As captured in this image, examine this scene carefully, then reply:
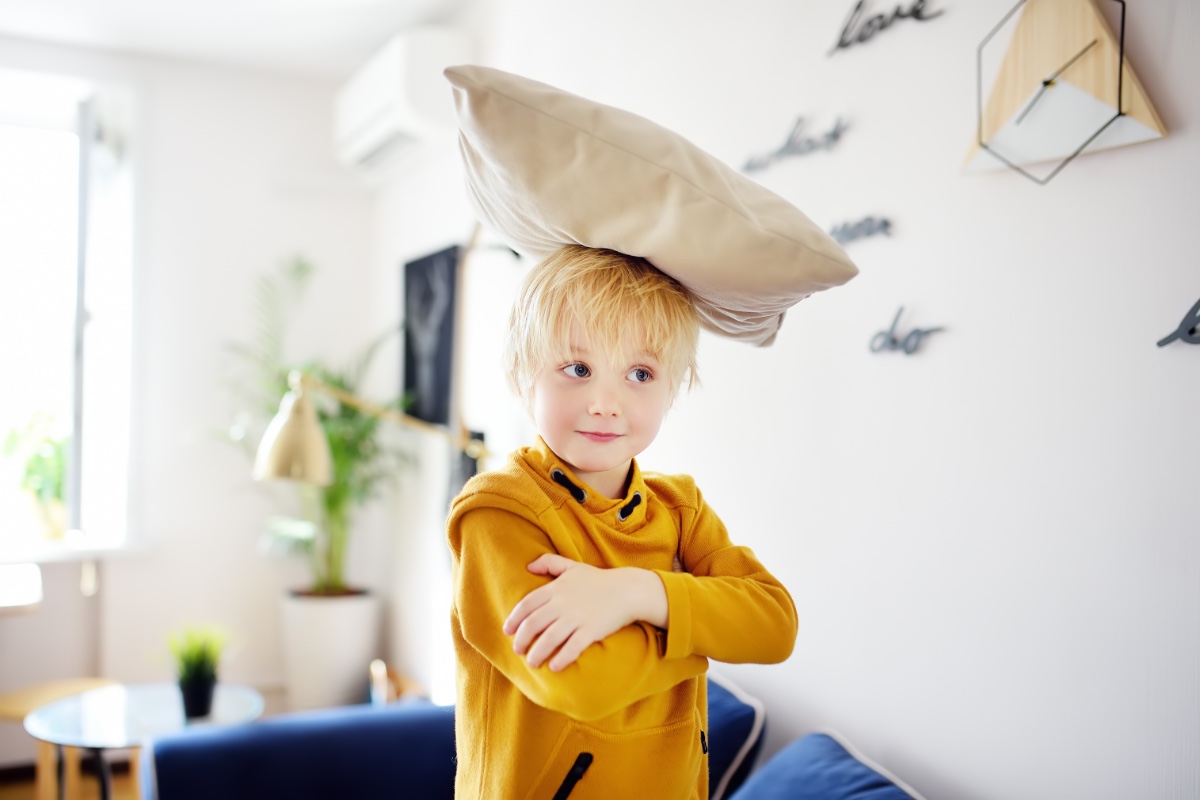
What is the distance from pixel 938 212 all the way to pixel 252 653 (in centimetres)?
344

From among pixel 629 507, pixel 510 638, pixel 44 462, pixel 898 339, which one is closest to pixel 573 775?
pixel 510 638

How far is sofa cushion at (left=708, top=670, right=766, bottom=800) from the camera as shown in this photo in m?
1.66

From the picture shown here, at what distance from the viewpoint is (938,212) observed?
1.44 meters

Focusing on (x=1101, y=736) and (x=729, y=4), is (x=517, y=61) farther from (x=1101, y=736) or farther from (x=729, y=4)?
(x=1101, y=736)

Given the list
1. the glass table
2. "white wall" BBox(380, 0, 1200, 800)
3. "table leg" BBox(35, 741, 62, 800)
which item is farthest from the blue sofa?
"table leg" BBox(35, 741, 62, 800)

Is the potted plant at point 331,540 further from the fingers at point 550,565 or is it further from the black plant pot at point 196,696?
the fingers at point 550,565

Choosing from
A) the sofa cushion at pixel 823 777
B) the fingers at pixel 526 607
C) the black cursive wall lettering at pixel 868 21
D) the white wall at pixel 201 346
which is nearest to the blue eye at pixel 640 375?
the fingers at pixel 526 607

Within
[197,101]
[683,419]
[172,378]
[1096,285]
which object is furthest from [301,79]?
[1096,285]

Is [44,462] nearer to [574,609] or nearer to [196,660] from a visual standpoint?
[196,660]

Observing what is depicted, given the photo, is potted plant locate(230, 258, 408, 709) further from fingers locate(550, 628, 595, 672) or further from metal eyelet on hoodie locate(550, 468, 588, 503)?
fingers locate(550, 628, 595, 672)

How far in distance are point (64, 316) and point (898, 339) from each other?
347 cm

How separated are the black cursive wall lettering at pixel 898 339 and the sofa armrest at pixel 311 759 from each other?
1.10 meters

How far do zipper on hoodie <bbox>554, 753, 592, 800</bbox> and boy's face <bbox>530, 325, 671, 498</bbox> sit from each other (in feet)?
0.88

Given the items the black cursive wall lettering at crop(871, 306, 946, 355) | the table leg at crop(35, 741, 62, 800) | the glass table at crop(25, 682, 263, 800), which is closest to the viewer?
the black cursive wall lettering at crop(871, 306, 946, 355)
